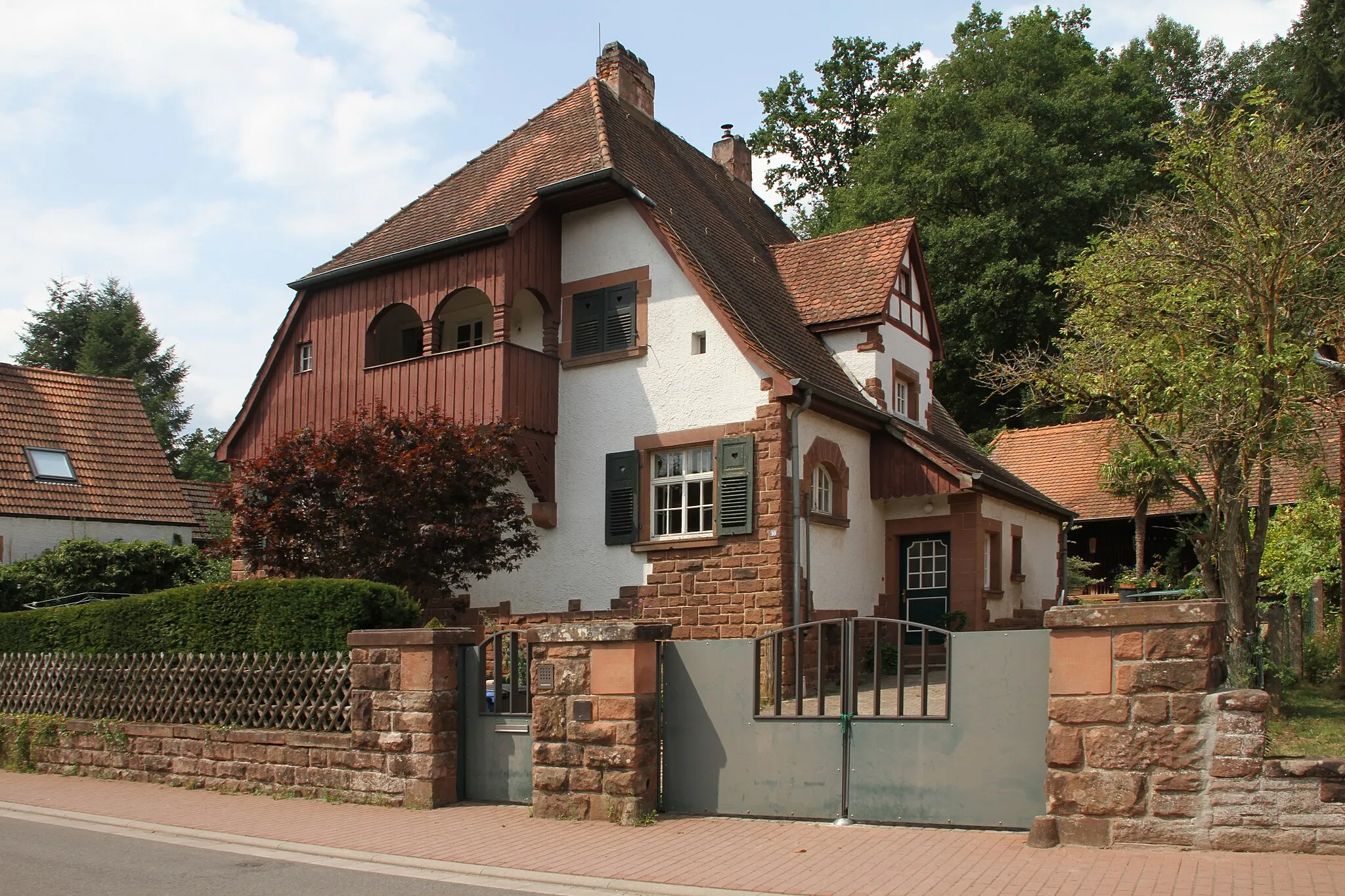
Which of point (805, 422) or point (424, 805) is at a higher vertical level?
point (805, 422)

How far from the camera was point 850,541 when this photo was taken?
18.0m

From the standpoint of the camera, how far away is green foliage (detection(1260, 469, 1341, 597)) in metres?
21.5

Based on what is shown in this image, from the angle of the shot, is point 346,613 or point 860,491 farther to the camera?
point 860,491

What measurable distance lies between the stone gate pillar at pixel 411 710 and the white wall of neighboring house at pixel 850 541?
682cm

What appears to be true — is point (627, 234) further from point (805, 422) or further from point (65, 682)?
point (65, 682)

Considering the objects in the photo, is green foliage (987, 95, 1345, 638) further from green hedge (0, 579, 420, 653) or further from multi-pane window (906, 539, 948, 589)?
green hedge (0, 579, 420, 653)

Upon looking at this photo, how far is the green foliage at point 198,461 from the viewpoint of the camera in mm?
56875

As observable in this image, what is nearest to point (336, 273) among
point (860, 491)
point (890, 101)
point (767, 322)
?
point (767, 322)

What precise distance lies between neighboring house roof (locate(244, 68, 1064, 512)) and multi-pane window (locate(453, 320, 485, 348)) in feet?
5.30

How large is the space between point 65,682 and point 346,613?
4962mm

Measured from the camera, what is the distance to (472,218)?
18.6 m

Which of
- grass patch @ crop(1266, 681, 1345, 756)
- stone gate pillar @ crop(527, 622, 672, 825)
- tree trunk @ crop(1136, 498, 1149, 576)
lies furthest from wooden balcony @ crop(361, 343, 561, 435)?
tree trunk @ crop(1136, 498, 1149, 576)

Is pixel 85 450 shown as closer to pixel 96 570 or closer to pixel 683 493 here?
pixel 96 570

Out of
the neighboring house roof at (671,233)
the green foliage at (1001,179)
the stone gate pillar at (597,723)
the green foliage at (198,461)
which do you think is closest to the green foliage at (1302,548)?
the neighboring house roof at (671,233)
